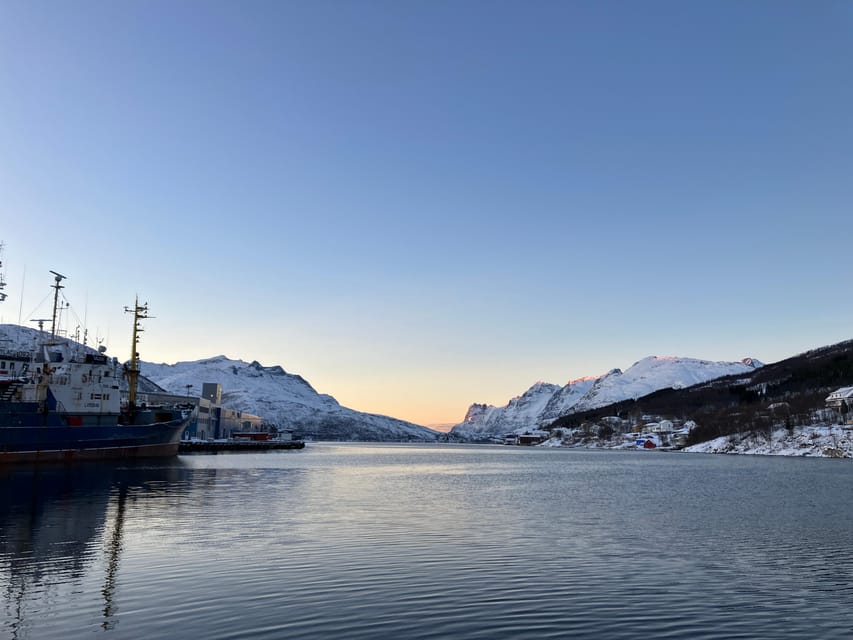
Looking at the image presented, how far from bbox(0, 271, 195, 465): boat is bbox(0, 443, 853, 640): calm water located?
142 feet

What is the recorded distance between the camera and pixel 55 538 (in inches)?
1291

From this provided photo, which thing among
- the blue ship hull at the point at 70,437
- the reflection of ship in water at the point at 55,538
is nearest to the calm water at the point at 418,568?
the reflection of ship in water at the point at 55,538

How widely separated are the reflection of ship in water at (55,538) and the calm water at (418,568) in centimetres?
16

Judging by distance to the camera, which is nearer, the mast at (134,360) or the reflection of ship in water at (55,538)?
the reflection of ship in water at (55,538)

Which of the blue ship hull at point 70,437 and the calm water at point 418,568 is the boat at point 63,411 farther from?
the calm water at point 418,568

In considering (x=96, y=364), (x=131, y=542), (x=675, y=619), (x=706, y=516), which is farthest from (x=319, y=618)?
(x=96, y=364)

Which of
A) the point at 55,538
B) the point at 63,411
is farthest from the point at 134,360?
the point at 55,538

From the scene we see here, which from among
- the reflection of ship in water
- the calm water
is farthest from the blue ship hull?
the calm water

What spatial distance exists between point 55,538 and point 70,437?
2954 inches

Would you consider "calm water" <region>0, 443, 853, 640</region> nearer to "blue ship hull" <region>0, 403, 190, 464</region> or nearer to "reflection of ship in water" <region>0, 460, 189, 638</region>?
"reflection of ship in water" <region>0, 460, 189, 638</region>

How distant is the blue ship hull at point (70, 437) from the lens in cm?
9094

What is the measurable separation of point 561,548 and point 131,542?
2234 cm

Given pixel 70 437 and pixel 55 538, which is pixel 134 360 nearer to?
pixel 70 437

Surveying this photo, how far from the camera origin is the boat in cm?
9175
